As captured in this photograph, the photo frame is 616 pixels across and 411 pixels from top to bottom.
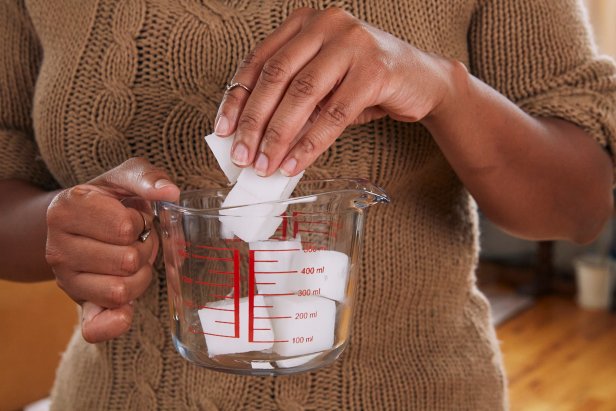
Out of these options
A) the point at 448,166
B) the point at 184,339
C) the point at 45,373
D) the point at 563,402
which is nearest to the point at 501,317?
the point at 563,402

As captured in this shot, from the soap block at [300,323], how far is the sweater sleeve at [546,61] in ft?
1.20

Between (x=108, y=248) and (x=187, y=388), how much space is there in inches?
9.2

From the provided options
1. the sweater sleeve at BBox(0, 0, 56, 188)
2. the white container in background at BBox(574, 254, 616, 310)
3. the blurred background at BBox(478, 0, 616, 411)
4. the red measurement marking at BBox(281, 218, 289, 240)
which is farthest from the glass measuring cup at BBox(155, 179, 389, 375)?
the white container in background at BBox(574, 254, 616, 310)

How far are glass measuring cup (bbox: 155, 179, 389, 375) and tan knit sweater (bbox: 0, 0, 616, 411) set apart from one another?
19 cm

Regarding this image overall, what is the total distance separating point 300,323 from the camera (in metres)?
0.57

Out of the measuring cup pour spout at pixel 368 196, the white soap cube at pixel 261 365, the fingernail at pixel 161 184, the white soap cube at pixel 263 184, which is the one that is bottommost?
the white soap cube at pixel 261 365

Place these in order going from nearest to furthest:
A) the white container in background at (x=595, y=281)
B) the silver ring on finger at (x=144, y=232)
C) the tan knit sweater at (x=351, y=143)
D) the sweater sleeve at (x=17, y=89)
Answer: the silver ring on finger at (x=144, y=232) → the tan knit sweater at (x=351, y=143) → the sweater sleeve at (x=17, y=89) → the white container in background at (x=595, y=281)

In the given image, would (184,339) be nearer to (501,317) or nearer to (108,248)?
(108,248)

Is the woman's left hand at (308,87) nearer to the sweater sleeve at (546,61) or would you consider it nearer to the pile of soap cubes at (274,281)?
the pile of soap cubes at (274,281)

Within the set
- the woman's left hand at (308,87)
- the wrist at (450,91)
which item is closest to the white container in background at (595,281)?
the wrist at (450,91)

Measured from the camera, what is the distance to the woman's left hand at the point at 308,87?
541 mm

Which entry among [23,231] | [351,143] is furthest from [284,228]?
[23,231]

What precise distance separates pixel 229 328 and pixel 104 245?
0.13 m

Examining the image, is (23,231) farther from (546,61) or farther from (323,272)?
(546,61)
